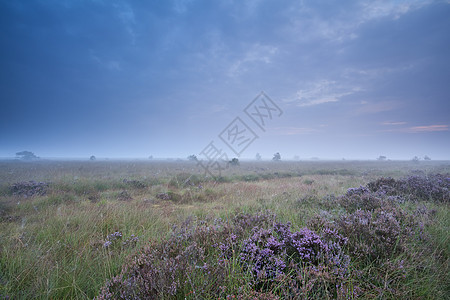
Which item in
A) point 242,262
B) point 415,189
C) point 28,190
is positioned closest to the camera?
point 242,262

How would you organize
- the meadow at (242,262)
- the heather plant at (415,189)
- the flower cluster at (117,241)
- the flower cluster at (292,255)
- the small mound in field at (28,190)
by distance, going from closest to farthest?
the meadow at (242,262) < the flower cluster at (292,255) < the flower cluster at (117,241) < the heather plant at (415,189) < the small mound in field at (28,190)

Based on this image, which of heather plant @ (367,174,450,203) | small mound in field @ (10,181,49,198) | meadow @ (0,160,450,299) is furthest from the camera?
small mound in field @ (10,181,49,198)

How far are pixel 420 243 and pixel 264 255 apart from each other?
9.20 feet

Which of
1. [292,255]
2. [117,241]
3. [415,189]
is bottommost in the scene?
[117,241]

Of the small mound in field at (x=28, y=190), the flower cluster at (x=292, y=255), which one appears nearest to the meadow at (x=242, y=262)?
the flower cluster at (x=292, y=255)

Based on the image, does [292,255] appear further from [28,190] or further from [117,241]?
[28,190]

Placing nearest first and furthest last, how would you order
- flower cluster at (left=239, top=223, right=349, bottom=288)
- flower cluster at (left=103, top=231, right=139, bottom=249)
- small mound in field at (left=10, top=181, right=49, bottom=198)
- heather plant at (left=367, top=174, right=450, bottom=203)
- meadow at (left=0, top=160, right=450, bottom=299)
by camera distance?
meadow at (left=0, top=160, right=450, bottom=299) → flower cluster at (left=239, top=223, right=349, bottom=288) → flower cluster at (left=103, top=231, right=139, bottom=249) → heather plant at (left=367, top=174, right=450, bottom=203) → small mound in field at (left=10, top=181, right=49, bottom=198)

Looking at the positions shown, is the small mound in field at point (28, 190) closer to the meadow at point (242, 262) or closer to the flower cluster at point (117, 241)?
the meadow at point (242, 262)

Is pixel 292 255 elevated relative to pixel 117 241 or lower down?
elevated

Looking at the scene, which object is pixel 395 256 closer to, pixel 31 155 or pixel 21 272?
pixel 21 272

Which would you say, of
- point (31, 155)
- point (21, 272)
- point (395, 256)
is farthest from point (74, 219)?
point (31, 155)

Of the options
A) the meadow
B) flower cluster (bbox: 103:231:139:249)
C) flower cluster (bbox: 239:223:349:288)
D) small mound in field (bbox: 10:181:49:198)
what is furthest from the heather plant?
small mound in field (bbox: 10:181:49:198)

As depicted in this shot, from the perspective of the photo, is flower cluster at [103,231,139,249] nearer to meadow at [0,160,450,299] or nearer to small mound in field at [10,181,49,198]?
meadow at [0,160,450,299]

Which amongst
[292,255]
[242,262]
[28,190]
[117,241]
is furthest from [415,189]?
[28,190]
